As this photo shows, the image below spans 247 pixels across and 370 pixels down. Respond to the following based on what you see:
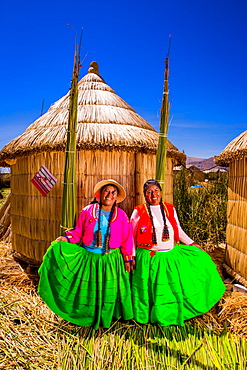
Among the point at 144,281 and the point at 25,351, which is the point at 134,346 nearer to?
the point at 144,281

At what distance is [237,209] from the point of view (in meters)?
3.80

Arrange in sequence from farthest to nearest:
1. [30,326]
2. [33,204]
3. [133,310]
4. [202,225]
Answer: [202,225] < [33,204] < [30,326] < [133,310]

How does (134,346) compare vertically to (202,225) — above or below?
below

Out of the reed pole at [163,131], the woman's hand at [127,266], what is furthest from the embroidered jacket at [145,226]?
the reed pole at [163,131]

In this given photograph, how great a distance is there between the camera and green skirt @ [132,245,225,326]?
2525 mm

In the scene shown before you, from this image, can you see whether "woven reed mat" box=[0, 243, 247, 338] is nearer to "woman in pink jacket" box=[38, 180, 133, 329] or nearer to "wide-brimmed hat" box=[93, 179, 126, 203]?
"woman in pink jacket" box=[38, 180, 133, 329]

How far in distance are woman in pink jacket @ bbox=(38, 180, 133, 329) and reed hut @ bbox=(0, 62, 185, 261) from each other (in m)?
1.09

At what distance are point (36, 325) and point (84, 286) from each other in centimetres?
81

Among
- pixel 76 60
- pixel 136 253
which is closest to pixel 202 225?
pixel 136 253

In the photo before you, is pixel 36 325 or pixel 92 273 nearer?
Answer: pixel 92 273

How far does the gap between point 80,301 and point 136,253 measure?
0.72m

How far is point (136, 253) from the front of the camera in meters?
2.67

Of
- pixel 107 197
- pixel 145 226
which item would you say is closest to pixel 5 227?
pixel 107 197

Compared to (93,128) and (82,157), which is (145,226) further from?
(93,128)
